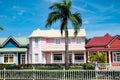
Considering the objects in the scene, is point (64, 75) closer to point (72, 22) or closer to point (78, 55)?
point (72, 22)

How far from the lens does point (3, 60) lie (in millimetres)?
53625

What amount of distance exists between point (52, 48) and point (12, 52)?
8.01 m

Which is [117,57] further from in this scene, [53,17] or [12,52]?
[12,52]

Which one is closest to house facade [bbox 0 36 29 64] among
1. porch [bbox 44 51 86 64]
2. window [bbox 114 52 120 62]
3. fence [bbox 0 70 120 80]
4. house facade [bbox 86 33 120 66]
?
porch [bbox 44 51 86 64]

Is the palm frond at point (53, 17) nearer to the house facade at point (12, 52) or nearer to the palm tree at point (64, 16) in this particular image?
the palm tree at point (64, 16)

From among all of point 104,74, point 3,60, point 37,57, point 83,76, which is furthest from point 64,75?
point 3,60

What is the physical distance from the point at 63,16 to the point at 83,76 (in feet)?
52.7

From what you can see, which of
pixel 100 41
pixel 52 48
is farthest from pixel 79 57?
pixel 52 48

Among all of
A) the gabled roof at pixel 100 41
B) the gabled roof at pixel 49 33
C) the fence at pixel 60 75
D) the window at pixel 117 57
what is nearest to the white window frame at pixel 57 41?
the gabled roof at pixel 49 33

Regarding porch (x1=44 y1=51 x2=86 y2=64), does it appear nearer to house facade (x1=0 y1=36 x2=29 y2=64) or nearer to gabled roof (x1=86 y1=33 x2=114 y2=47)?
gabled roof (x1=86 y1=33 x2=114 y2=47)

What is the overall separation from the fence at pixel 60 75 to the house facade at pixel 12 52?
2809 cm

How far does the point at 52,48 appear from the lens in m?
53.6

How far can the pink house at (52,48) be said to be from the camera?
5191cm

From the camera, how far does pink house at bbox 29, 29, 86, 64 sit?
170 ft
